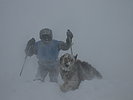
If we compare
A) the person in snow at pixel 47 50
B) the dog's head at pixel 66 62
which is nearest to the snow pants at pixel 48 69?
the person in snow at pixel 47 50

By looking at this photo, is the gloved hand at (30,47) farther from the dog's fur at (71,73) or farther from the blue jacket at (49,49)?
the dog's fur at (71,73)

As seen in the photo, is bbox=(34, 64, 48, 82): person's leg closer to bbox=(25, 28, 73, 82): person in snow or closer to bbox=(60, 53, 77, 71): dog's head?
bbox=(25, 28, 73, 82): person in snow

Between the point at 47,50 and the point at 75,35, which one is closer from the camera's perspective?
the point at 47,50

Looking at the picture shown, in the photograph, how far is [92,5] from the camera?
1888 millimetres

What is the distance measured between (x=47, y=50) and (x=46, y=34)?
76mm

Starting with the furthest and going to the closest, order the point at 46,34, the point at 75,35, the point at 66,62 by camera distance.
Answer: the point at 75,35, the point at 46,34, the point at 66,62

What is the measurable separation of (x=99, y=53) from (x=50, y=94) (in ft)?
1.28

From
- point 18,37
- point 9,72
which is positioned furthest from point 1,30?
point 9,72

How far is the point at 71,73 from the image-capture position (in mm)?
1571

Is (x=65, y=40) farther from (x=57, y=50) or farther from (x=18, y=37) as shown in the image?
(x=18, y=37)

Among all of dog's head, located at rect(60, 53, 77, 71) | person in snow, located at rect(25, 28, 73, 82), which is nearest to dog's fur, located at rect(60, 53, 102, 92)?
dog's head, located at rect(60, 53, 77, 71)

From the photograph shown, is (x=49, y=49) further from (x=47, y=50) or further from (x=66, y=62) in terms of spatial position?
(x=66, y=62)

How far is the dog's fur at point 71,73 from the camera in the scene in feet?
5.08

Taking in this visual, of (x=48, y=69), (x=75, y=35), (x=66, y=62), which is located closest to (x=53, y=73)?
(x=48, y=69)
